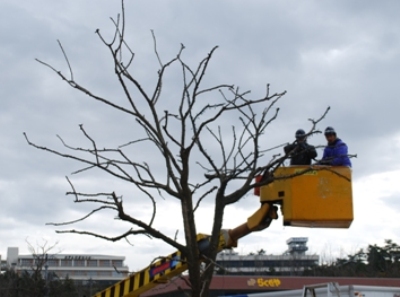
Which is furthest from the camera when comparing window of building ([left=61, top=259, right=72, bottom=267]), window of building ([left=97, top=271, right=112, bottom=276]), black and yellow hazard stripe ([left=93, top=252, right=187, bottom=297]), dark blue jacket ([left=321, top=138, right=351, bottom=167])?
window of building ([left=61, top=259, right=72, bottom=267])

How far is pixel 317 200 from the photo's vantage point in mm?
6211

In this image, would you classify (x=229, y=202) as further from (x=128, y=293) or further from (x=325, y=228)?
(x=128, y=293)

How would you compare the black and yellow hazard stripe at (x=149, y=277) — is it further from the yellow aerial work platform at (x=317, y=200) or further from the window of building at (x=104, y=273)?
the window of building at (x=104, y=273)

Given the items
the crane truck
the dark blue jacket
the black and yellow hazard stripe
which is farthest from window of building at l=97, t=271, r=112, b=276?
the crane truck

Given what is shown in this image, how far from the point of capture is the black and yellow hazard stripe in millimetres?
8039

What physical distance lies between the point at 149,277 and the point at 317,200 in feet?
10.1

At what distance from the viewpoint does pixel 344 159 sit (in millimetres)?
6879

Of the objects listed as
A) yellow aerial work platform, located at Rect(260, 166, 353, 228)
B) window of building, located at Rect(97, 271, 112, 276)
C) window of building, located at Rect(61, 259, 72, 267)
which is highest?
window of building, located at Rect(61, 259, 72, 267)

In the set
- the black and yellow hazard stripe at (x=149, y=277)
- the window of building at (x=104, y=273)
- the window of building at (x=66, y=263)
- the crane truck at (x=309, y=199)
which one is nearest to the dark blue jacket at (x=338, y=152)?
the crane truck at (x=309, y=199)

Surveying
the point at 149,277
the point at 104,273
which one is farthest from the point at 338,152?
the point at 104,273

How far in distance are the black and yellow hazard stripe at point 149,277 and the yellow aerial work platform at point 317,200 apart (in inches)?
75.6

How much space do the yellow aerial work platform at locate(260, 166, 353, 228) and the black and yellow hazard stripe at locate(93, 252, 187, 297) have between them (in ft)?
6.30

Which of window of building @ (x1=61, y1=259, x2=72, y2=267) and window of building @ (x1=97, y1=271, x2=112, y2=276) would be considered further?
window of building @ (x1=61, y1=259, x2=72, y2=267)

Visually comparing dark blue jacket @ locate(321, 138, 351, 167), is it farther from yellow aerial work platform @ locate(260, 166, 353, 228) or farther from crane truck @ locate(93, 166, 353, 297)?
yellow aerial work platform @ locate(260, 166, 353, 228)
